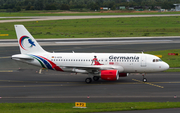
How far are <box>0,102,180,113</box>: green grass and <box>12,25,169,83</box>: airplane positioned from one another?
9852mm

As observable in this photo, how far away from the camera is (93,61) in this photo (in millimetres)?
37906

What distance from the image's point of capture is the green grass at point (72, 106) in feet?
78.8

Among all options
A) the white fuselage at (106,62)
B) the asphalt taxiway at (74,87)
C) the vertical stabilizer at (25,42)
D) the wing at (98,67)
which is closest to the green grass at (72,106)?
the asphalt taxiway at (74,87)

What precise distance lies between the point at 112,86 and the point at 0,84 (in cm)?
1568

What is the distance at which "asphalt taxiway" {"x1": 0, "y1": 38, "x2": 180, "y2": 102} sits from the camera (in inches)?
1167

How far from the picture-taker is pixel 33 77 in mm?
41344

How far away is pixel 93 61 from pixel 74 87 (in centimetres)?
515

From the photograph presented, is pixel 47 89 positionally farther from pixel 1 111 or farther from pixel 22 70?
pixel 22 70

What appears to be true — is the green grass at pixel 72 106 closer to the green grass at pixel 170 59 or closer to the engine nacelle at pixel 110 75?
the engine nacelle at pixel 110 75

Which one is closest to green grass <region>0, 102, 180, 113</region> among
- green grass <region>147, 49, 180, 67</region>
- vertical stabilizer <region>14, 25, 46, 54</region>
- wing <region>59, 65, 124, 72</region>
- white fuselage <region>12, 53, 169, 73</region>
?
wing <region>59, 65, 124, 72</region>

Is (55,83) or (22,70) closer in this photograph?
(55,83)

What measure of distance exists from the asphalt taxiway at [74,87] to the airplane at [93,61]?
174 cm

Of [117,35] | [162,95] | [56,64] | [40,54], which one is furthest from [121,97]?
[117,35]

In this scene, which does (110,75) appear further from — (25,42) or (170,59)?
(170,59)
